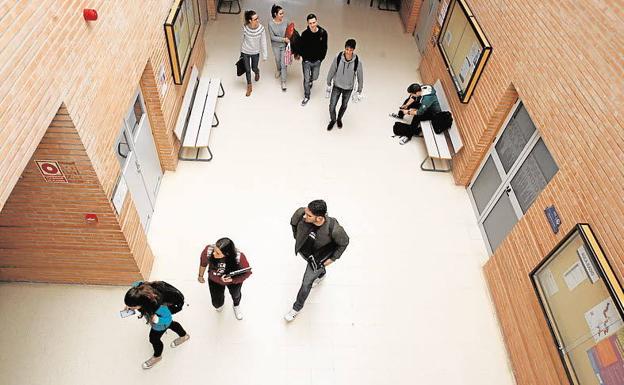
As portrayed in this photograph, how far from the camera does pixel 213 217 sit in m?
6.20

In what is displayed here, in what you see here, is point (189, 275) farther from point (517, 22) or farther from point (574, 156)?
point (517, 22)

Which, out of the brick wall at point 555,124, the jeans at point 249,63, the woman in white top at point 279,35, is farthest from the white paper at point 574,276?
the jeans at point 249,63

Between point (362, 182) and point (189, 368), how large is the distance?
3739 millimetres

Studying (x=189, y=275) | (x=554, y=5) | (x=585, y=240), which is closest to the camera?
(x=585, y=240)

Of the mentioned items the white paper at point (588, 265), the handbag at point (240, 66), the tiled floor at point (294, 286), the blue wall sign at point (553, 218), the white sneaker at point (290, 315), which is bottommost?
the tiled floor at point (294, 286)

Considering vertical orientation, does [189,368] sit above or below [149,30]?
below

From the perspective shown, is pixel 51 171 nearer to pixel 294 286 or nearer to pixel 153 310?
pixel 153 310

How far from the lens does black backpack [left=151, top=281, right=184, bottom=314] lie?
156 inches

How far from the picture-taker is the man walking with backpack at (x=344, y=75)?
22.3ft

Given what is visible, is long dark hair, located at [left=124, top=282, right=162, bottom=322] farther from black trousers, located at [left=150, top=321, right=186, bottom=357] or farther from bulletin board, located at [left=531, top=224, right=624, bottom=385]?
bulletin board, located at [left=531, top=224, right=624, bottom=385]

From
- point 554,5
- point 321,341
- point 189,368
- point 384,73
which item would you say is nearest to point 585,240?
point 554,5

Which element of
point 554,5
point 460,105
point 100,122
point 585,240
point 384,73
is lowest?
point 384,73

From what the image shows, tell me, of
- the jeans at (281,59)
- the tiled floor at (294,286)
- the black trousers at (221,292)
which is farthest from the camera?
the jeans at (281,59)

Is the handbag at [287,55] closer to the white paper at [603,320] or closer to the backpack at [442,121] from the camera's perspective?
the backpack at [442,121]
